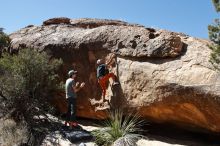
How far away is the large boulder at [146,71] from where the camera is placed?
1274 cm

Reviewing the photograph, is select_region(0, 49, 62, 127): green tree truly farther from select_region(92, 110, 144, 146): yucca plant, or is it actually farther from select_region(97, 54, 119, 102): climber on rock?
select_region(92, 110, 144, 146): yucca plant

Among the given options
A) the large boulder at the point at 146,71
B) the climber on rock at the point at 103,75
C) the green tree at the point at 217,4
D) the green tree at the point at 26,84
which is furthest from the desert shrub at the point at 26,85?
the green tree at the point at 217,4

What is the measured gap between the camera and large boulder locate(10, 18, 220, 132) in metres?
12.7

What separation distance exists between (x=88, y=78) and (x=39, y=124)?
2.63 meters

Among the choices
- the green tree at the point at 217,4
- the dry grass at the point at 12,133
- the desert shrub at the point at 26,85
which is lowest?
the dry grass at the point at 12,133

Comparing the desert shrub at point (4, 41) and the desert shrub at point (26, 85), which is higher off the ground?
the desert shrub at point (4, 41)

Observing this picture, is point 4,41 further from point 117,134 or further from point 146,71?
point 117,134

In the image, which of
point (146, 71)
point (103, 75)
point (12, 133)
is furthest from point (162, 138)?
point (12, 133)

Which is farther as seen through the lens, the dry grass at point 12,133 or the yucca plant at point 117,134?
the dry grass at point 12,133

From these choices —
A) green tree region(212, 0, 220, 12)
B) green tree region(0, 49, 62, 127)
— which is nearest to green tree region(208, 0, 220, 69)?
green tree region(212, 0, 220, 12)

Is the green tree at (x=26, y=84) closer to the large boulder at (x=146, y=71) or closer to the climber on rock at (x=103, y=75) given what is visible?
the large boulder at (x=146, y=71)

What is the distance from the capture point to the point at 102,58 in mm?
15016

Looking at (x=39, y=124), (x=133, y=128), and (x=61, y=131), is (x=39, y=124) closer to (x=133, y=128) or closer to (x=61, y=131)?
(x=61, y=131)

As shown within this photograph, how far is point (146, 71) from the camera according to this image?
13.7 m
